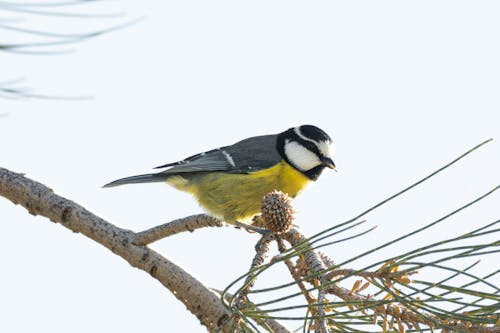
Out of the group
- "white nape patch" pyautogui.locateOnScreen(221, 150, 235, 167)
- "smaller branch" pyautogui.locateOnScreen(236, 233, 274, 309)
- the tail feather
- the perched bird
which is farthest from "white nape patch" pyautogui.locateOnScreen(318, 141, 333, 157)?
"smaller branch" pyautogui.locateOnScreen(236, 233, 274, 309)

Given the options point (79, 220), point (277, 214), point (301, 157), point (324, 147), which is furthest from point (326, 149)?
point (277, 214)

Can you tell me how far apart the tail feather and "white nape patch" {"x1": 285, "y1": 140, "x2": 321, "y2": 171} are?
764 mm

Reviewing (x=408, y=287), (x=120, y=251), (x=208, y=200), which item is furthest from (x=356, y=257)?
(x=208, y=200)

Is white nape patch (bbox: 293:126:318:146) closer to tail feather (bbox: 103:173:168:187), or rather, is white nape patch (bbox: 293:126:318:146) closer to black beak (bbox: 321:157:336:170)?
black beak (bbox: 321:157:336:170)

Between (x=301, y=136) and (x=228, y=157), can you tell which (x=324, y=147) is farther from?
(x=228, y=157)

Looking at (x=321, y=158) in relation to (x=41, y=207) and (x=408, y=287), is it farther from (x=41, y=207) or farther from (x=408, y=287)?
(x=408, y=287)

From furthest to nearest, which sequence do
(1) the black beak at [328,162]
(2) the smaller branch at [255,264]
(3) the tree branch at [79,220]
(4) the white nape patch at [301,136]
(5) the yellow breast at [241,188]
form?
(4) the white nape patch at [301,136], (1) the black beak at [328,162], (5) the yellow breast at [241,188], (3) the tree branch at [79,220], (2) the smaller branch at [255,264]

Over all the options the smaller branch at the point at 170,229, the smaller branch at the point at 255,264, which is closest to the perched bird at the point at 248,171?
the smaller branch at the point at 170,229

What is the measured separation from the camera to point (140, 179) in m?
4.32

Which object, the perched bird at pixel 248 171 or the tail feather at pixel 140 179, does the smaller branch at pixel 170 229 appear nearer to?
the perched bird at pixel 248 171

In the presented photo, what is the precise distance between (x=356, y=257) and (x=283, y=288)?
138 mm

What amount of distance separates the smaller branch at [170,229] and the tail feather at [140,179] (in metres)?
1.70

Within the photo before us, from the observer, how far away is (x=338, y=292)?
Result: 1.61 meters

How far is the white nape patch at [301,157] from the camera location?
4.05 metres
